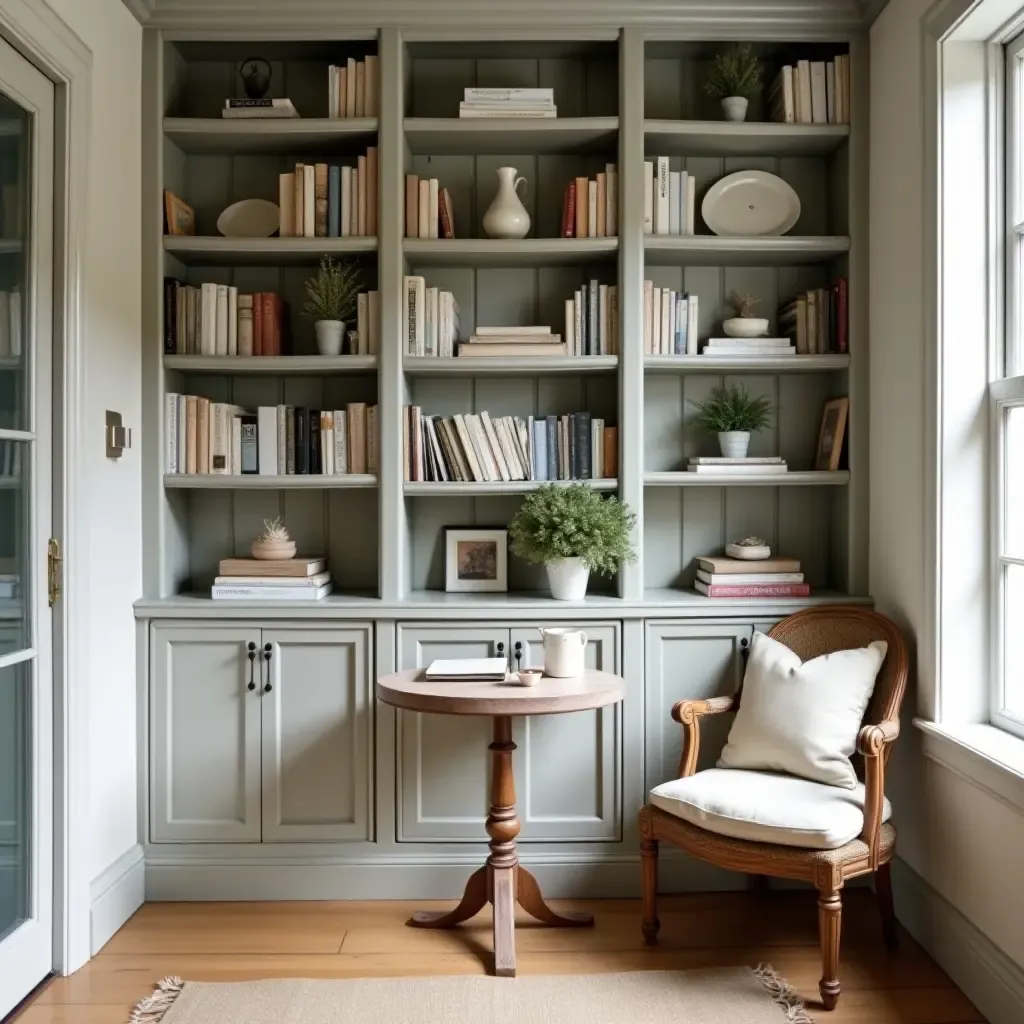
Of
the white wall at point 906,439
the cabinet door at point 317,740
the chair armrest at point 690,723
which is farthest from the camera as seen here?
the cabinet door at point 317,740

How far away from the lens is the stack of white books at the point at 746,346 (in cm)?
327

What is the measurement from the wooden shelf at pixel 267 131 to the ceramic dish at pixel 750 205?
1195 millimetres

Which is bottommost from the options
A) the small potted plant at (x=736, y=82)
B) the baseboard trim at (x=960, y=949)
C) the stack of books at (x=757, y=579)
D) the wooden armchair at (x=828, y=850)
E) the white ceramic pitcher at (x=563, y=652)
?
the baseboard trim at (x=960, y=949)

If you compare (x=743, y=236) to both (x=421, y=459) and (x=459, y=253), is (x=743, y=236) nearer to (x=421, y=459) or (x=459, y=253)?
(x=459, y=253)

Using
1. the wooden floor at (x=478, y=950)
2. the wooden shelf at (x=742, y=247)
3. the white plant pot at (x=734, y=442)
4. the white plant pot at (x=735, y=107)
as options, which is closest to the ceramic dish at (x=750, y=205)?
the wooden shelf at (x=742, y=247)

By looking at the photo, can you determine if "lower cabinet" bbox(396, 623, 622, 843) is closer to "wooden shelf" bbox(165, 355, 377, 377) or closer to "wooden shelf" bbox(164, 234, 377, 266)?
"wooden shelf" bbox(165, 355, 377, 377)

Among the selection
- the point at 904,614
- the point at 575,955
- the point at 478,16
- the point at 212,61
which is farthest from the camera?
the point at 212,61

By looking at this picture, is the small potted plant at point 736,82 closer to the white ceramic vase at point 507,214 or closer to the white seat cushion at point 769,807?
the white ceramic vase at point 507,214

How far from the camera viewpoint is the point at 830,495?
351 cm

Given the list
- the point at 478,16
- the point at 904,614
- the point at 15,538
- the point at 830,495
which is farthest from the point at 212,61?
the point at 904,614

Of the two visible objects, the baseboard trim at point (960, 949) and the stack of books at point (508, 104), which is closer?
the baseboard trim at point (960, 949)

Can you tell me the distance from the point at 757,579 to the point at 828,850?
991 millimetres

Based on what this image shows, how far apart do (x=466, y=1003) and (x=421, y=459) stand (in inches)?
64.4

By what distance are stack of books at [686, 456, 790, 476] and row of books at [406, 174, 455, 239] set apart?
114cm
